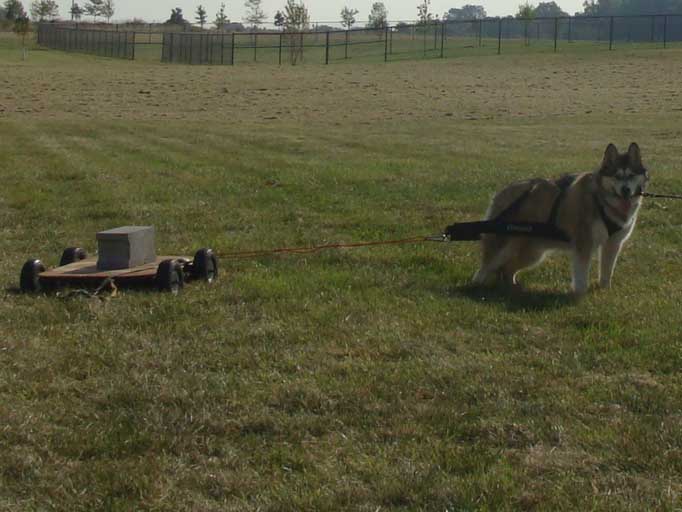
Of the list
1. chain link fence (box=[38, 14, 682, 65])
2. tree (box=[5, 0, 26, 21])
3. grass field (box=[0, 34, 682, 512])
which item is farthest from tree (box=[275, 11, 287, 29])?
grass field (box=[0, 34, 682, 512])

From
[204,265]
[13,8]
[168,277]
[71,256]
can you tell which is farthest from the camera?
[13,8]

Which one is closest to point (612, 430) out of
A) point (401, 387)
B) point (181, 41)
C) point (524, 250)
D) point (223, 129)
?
point (401, 387)

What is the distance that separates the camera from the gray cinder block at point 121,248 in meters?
8.02

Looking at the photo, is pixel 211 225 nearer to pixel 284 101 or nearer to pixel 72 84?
pixel 284 101

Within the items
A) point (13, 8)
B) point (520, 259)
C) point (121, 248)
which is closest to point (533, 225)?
point (520, 259)

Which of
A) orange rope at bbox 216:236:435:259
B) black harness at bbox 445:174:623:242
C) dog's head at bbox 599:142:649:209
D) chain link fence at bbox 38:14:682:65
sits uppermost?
chain link fence at bbox 38:14:682:65

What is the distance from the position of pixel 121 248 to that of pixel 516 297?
3.01 metres

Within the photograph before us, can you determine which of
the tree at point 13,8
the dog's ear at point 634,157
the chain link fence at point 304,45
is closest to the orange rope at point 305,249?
the dog's ear at point 634,157

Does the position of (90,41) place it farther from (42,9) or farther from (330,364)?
(330,364)

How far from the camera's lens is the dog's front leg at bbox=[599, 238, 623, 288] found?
8.19 meters

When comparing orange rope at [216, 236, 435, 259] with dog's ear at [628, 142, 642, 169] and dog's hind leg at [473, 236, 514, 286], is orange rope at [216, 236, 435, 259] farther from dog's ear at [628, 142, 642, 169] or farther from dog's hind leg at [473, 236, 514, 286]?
dog's ear at [628, 142, 642, 169]

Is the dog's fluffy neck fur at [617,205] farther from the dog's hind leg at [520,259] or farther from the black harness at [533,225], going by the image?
the dog's hind leg at [520,259]

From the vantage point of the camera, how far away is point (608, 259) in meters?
8.23

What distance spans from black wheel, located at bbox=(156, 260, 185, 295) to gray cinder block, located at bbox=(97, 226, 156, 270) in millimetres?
351
